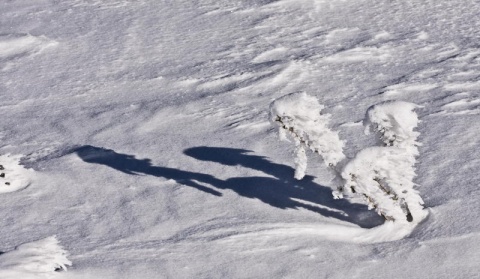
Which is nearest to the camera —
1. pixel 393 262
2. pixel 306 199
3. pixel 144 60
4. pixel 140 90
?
pixel 393 262

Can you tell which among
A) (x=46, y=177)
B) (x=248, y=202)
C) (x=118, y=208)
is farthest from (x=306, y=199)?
(x=46, y=177)

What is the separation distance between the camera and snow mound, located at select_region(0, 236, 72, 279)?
3908 millimetres

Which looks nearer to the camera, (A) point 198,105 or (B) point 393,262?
(B) point 393,262

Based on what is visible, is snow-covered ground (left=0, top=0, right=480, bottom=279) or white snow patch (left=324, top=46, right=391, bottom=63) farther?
white snow patch (left=324, top=46, right=391, bottom=63)

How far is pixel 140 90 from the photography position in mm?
7324

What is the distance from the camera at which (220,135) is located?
6078 millimetres

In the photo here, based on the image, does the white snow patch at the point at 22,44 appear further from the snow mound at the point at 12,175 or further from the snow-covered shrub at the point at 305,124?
the snow-covered shrub at the point at 305,124

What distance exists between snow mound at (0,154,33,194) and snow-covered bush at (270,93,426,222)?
77.9 inches

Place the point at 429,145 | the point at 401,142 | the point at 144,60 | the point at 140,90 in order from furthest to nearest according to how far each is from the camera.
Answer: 1. the point at 144,60
2. the point at 140,90
3. the point at 429,145
4. the point at 401,142

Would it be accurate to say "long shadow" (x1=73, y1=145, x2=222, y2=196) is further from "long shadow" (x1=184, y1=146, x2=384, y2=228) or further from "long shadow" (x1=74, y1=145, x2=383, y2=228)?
"long shadow" (x1=184, y1=146, x2=384, y2=228)

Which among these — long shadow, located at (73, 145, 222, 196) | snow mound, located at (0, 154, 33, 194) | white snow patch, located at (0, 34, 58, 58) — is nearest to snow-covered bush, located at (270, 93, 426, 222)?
long shadow, located at (73, 145, 222, 196)

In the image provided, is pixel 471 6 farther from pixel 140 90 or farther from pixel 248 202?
pixel 248 202

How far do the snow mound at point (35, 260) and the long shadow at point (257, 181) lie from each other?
122cm

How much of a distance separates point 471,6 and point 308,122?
4.53 m
